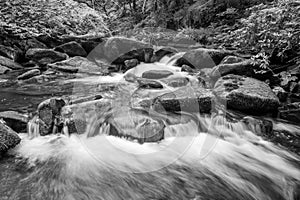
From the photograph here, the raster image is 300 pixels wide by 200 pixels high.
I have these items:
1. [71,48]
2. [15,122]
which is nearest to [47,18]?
[71,48]

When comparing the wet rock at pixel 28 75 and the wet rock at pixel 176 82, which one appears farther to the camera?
the wet rock at pixel 28 75

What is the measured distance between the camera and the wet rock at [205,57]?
23.5ft

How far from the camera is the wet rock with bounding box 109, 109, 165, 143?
10.7 feet

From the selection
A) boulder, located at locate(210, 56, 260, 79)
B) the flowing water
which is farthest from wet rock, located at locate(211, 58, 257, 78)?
the flowing water

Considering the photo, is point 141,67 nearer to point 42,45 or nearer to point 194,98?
point 194,98

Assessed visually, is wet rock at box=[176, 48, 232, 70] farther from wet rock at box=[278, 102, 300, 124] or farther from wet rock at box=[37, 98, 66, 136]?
wet rock at box=[37, 98, 66, 136]

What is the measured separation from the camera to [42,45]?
10.2 metres

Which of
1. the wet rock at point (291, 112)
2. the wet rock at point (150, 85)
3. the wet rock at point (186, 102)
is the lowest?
the wet rock at point (291, 112)

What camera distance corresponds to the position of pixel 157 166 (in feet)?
9.77

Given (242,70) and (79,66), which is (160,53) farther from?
(242,70)

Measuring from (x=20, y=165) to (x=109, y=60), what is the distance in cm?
706

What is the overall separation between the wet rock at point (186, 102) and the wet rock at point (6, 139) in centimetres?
226

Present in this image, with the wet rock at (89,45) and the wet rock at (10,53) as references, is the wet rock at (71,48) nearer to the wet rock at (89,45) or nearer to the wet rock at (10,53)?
the wet rock at (89,45)

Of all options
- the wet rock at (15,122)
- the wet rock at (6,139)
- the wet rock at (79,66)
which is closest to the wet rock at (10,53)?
the wet rock at (79,66)
